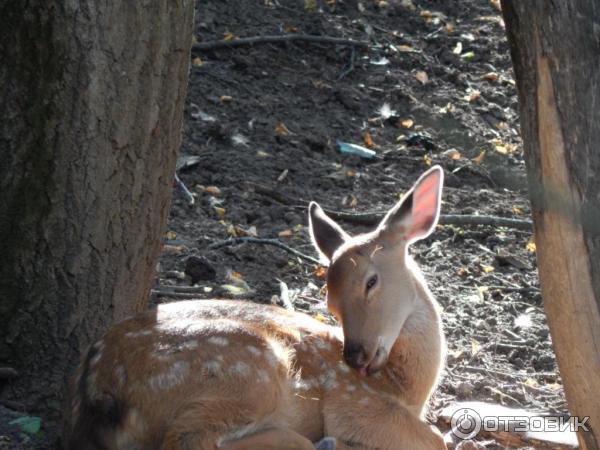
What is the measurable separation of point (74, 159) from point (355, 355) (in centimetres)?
145

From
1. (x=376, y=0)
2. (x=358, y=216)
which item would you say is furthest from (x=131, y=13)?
(x=376, y=0)

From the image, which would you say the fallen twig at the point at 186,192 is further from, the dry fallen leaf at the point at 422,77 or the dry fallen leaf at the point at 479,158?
the dry fallen leaf at the point at 422,77

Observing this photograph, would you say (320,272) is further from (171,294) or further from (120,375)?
(120,375)

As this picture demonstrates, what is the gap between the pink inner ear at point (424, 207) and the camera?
5258 millimetres

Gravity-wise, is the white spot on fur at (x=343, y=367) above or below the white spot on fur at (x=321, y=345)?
below

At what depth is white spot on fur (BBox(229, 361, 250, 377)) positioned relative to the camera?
4.46 metres

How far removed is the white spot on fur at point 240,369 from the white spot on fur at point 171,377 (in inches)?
7.3

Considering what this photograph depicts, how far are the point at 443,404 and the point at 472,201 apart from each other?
2.47 metres

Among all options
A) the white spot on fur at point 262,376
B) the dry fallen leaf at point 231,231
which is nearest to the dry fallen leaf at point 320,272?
the dry fallen leaf at point 231,231

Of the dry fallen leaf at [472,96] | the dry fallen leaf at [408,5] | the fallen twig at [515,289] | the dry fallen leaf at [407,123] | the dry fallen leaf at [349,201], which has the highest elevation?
the dry fallen leaf at [408,5]

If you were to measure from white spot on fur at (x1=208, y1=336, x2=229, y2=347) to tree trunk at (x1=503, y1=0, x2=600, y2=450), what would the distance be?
4.13 feet

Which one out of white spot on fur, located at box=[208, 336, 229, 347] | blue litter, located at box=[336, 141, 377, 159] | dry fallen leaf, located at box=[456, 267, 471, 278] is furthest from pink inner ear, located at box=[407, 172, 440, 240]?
blue litter, located at box=[336, 141, 377, 159]

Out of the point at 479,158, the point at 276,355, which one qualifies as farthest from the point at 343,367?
the point at 479,158

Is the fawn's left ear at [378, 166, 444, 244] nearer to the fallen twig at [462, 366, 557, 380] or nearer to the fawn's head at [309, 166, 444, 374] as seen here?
the fawn's head at [309, 166, 444, 374]
